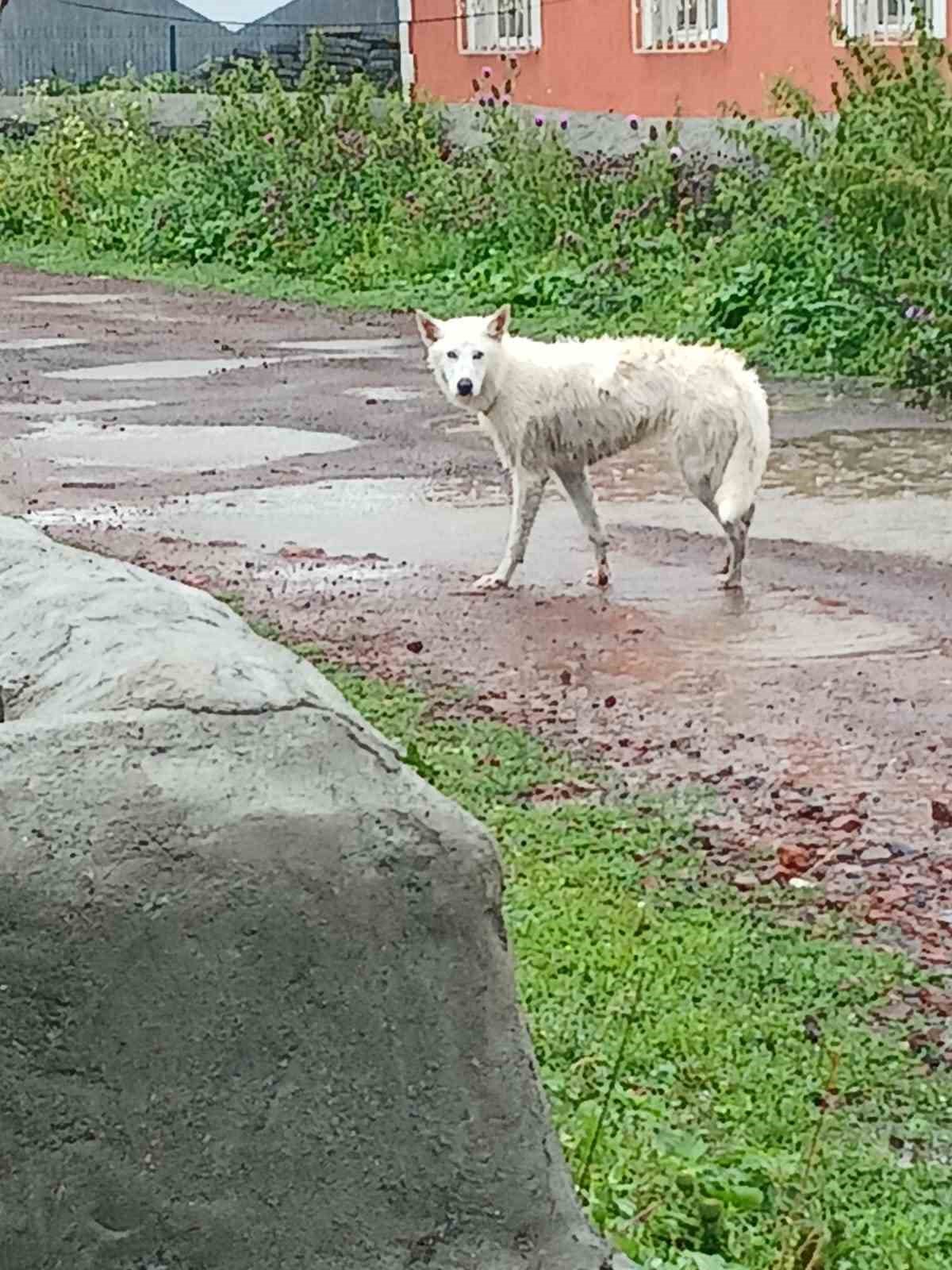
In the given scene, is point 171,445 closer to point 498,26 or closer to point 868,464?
point 868,464

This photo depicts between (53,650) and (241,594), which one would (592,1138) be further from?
(241,594)

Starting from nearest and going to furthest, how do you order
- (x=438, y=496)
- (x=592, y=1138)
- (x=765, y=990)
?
(x=592, y=1138)
(x=765, y=990)
(x=438, y=496)

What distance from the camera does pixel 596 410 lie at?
8.77 meters

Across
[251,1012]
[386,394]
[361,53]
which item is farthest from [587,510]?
[361,53]

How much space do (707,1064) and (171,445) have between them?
8388 millimetres

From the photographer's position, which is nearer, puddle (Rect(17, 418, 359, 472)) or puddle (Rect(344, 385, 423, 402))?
puddle (Rect(17, 418, 359, 472))

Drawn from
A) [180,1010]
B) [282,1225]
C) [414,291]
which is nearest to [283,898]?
[180,1010]

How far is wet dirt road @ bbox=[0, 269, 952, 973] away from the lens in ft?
19.5

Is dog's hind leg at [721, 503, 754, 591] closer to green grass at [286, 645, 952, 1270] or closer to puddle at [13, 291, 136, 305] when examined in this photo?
green grass at [286, 645, 952, 1270]

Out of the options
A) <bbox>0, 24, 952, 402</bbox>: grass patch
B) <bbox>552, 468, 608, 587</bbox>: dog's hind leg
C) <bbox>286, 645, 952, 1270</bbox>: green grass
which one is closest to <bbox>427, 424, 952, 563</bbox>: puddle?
<bbox>552, 468, 608, 587</bbox>: dog's hind leg

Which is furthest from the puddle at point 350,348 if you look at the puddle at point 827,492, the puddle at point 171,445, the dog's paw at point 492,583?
the dog's paw at point 492,583

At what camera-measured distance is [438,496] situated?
416 inches

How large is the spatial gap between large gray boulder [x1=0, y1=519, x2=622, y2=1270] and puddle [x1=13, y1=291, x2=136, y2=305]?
17089mm

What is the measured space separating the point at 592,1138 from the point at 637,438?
5.63 m
